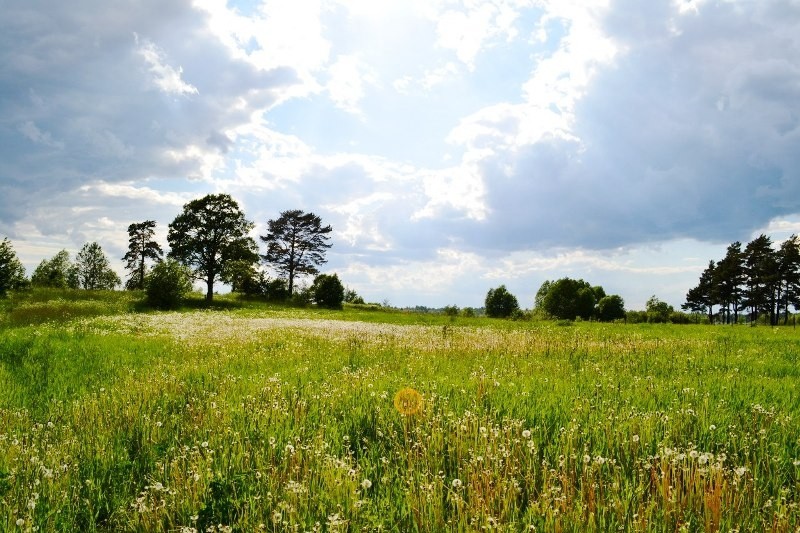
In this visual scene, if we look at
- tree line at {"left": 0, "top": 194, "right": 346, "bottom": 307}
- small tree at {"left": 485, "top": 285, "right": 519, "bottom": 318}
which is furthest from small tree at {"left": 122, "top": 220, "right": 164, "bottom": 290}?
small tree at {"left": 485, "top": 285, "right": 519, "bottom": 318}

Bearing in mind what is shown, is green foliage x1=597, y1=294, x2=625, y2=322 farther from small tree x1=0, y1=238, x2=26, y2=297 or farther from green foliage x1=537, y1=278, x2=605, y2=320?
small tree x1=0, y1=238, x2=26, y2=297

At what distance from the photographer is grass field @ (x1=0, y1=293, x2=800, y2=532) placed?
358 centimetres

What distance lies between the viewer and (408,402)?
627 centimetres

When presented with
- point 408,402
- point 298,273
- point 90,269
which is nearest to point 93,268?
point 90,269

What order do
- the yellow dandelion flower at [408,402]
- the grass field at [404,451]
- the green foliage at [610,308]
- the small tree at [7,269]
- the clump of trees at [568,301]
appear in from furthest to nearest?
the green foliage at [610,308] → the clump of trees at [568,301] → the small tree at [7,269] → the yellow dandelion flower at [408,402] → the grass field at [404,451]

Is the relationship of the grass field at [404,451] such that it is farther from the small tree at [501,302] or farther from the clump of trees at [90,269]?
the clump of trees at [90,269]

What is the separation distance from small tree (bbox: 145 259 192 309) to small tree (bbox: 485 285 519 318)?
200ft

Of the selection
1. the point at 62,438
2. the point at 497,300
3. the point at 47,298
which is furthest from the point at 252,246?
the point at 62,438

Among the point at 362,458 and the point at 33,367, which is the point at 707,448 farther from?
the point at 33,367

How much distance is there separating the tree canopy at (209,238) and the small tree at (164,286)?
9.35m

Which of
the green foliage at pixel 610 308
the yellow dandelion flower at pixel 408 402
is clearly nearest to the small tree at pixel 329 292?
the green foliage at pixel 610 308

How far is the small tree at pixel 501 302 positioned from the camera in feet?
313

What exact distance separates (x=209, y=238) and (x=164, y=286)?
14196 mm

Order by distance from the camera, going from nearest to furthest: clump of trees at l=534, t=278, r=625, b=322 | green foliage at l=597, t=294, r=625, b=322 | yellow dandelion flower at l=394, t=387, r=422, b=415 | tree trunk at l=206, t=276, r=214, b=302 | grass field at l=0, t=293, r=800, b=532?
grass field at l=0, t=293, r=800, b=532 < yellow dandelion flower at l=394, t=387, r=422, b=415 < tree trunk at l=206, t=276, r=214, b=302 < clump of trees at l=534, t=278, r=625, b=322 < green foliage at l=597, t=294, r=625, b=322
